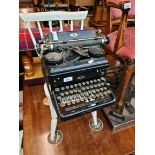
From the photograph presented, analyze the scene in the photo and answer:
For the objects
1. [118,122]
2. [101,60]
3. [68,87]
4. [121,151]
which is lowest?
[121,151]

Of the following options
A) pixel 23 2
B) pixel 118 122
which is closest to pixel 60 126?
pixel 118 122

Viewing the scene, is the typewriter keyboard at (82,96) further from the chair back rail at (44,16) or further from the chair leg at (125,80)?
the chair back rail at (44,16)

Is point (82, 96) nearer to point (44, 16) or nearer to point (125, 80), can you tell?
point (125, 80)

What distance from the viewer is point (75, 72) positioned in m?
0.85

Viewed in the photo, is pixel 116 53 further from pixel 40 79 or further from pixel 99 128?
pixel 40 79

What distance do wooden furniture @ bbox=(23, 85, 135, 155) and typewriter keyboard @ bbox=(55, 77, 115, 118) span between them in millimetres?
394

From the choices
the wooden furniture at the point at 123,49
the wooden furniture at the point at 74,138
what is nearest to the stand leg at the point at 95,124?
the wooden furniture at the point at 74,138

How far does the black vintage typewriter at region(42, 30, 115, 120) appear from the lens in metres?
0.82

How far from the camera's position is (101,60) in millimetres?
897

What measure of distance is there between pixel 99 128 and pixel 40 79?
74 centimetres

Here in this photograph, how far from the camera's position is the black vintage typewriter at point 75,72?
2.69 ft

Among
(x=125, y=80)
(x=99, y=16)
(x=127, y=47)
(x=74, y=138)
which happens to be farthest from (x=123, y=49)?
(x=99, y=16)

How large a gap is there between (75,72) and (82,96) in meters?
0.12

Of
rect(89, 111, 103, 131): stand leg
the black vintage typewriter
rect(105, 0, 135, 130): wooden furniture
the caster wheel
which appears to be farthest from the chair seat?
the caster wheel
